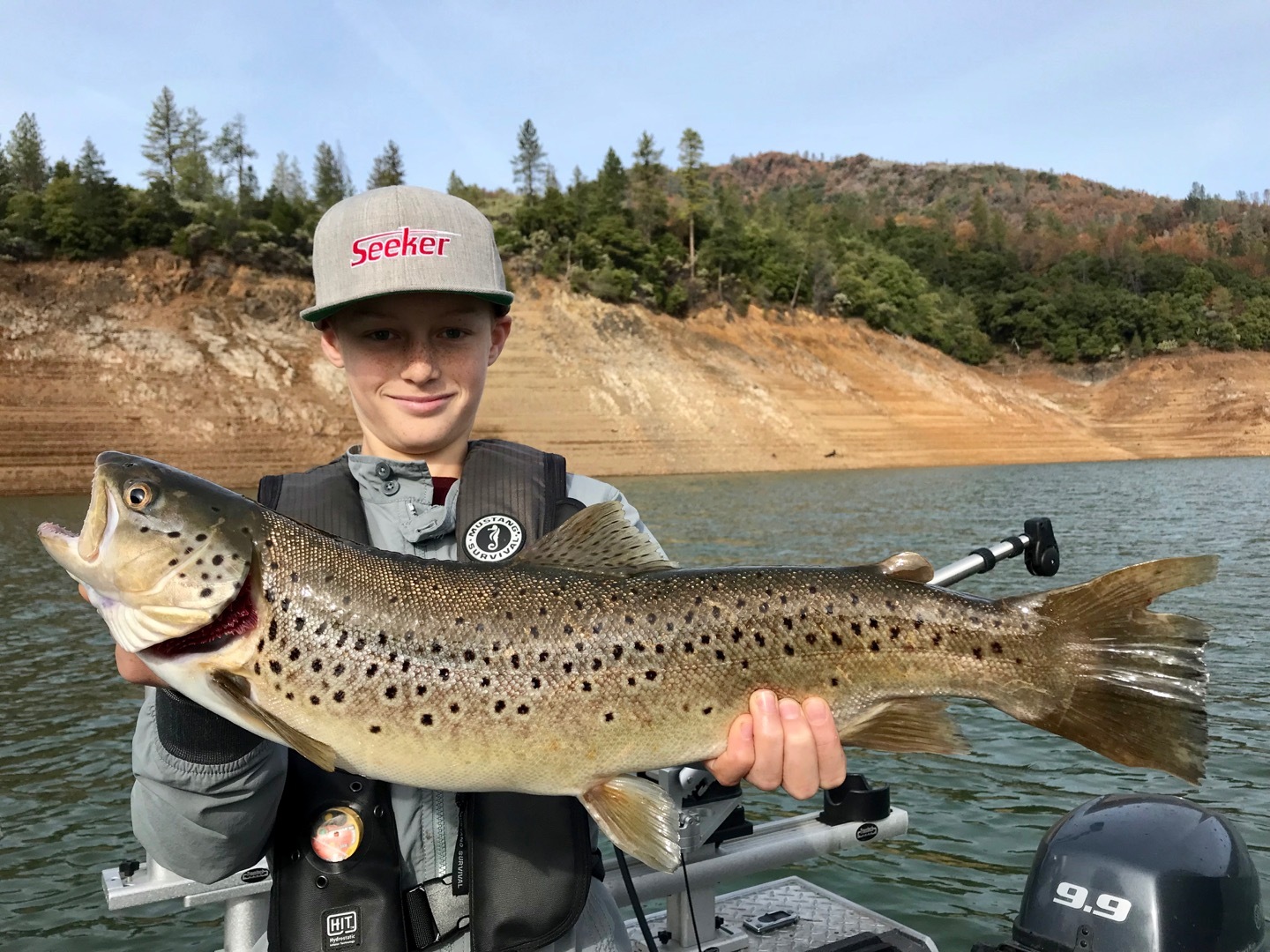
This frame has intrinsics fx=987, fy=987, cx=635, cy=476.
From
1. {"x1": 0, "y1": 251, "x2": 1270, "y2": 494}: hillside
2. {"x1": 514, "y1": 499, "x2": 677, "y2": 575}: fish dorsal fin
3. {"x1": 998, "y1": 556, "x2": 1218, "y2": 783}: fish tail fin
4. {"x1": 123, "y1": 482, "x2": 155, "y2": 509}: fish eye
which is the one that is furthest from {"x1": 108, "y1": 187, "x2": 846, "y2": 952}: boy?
{"x1": 0, "y1": 251, "x2": 1270, "y2": 494}: hillside

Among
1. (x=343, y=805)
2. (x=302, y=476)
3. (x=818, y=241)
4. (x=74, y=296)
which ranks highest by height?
(x=818, y=241)

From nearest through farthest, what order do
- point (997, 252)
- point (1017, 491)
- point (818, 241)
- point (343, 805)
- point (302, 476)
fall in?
point (343, 805) → point (302, 476) → point (1017, 491) → point (818, 241) → point (997, 252)

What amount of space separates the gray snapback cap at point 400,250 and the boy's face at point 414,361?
0.12 m

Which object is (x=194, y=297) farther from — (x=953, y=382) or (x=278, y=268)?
(x=953, y=382)

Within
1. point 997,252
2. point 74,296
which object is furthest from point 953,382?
point 74,296

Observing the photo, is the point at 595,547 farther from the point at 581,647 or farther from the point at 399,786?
the point at 399,786

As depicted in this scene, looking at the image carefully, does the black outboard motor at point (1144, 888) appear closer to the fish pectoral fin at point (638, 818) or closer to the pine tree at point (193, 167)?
the fish pectoral fin at point (638, 818)

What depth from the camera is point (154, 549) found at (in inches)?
119

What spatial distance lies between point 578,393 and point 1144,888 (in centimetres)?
6320

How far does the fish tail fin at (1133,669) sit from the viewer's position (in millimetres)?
3266

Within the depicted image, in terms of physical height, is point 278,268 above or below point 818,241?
below

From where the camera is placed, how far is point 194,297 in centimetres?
6238

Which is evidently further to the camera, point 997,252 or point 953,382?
point 997,252

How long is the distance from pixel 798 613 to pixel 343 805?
5.33 feet
